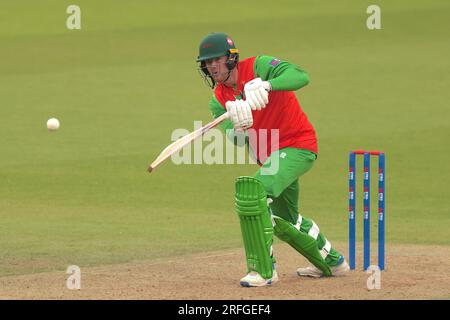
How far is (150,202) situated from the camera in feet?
41.1

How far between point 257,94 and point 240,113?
0.17 meters

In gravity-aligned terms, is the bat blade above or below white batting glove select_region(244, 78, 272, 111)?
below

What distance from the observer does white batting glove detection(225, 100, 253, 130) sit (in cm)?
745

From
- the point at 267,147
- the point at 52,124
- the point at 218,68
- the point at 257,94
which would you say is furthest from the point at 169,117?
the point at 257,94

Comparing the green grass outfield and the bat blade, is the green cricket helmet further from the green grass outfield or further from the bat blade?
the green grass outfield

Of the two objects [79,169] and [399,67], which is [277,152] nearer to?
[79,169]

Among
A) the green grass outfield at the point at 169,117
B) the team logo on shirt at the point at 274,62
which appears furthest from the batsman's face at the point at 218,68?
the green grass outfield at the point at 169,117

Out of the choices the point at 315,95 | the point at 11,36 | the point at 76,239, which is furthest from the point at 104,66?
the point at 76,239

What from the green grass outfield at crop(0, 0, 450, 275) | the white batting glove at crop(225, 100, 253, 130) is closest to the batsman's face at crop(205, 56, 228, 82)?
the white batting glove at crop(225, 100, 253, 130)

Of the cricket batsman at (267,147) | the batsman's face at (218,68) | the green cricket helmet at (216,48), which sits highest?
the green cricket helmet at (216,48)

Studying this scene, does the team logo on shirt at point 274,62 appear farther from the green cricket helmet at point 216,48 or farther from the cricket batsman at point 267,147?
the green cricket helmet at point 216,48

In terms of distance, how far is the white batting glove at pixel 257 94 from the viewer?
7465 millimetres

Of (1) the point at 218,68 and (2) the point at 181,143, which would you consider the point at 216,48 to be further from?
(2) the point at 181,143

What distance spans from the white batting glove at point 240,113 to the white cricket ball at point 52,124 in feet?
28.6
